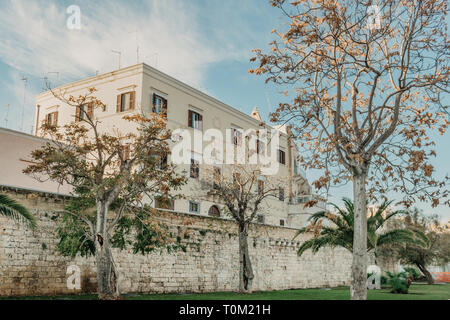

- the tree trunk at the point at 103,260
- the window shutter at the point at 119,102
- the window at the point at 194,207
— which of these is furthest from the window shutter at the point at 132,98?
the tree trunk at the point at 103,260

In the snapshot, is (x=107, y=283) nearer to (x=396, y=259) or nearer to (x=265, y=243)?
(x=265, y=243)

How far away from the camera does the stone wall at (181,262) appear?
15.2 meters

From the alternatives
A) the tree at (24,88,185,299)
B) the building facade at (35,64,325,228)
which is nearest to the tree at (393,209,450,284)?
the building facade at (35,64,325,228)

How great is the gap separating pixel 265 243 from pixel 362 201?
12332 millimetres

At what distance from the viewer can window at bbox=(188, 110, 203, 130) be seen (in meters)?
29.9

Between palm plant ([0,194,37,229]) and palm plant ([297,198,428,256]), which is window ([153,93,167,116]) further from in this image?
palm plant ([0,194,37,229])

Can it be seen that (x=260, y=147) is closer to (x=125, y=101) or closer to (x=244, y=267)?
(x=125, y=101)

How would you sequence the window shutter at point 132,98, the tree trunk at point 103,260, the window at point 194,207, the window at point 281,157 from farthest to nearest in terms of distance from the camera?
the window at point 281,157, the window at point 194,207, the window shutter at point 132,98, the tree trunk at point 103,260

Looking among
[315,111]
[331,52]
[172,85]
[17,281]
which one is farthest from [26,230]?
[172,85]

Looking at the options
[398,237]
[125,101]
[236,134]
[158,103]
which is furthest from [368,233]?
[125,101]

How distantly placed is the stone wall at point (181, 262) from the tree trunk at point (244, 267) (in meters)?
1.24

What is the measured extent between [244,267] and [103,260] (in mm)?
8941

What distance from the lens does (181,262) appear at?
826 inches

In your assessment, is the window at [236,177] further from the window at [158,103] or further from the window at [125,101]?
the window at [125,101]
